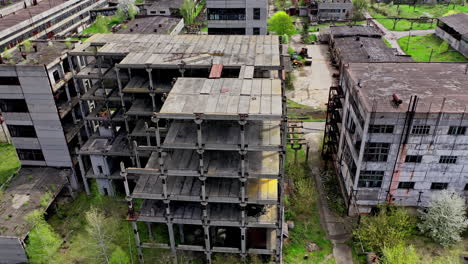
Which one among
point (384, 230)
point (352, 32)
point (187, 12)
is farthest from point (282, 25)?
point (384, 230)

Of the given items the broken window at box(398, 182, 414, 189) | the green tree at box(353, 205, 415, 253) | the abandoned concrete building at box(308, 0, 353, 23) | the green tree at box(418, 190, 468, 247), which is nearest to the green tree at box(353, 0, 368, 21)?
the abandoned concrete building at box(308, 0, 353, 23)

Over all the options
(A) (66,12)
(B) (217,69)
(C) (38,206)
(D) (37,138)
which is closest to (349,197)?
(B) (217,69)

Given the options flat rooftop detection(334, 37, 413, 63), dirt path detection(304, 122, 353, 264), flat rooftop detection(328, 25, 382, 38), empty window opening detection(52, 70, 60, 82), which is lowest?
dirt path detection(304, 122, 353, 264)

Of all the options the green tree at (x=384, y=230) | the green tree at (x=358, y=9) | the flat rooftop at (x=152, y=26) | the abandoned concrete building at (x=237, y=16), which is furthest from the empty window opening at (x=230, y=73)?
the green tree at (x=358, y=9)

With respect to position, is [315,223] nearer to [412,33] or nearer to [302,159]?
[302,159]

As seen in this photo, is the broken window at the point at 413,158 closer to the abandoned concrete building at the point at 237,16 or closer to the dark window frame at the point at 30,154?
the abandoned concrete building at the point at 237,16

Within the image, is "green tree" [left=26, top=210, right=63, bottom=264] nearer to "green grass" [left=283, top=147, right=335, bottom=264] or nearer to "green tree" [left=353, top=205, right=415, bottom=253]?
"green grass" [left=283, top=147, right=335, bottom=264]
